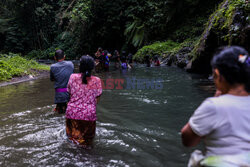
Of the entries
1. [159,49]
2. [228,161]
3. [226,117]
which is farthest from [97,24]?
[228,161]

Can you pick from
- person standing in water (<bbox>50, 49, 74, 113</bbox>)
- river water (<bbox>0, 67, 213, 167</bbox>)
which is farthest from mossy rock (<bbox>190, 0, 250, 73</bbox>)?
person standing in water (<bbox>50, 49, 74, 113</bbox>)

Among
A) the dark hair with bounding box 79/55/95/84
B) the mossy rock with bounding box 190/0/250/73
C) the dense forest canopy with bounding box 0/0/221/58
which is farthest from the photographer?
the dense forest canopy with bounding box 0/0/221/58

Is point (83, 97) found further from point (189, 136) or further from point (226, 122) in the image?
point (226, 122)

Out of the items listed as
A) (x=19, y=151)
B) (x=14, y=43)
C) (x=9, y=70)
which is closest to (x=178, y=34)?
(x=9, y=70)

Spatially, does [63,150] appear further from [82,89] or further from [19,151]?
[82,89]

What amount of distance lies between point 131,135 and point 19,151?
1.93m

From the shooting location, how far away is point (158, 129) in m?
4.29

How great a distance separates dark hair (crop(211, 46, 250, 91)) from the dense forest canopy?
1482 cm

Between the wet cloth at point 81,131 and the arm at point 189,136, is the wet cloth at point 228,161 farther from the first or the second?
the wet cloth at point 81,131

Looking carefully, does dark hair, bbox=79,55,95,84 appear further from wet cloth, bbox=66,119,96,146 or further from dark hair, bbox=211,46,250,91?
dark hair, bbox=211,46,250,91

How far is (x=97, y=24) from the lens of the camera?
97.0 ft

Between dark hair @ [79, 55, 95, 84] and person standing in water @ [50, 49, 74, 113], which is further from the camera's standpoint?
person standing in water @ [50, 49, 74, 113]

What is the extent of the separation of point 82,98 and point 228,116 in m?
2.41

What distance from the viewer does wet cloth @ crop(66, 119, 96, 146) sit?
3.55 m
